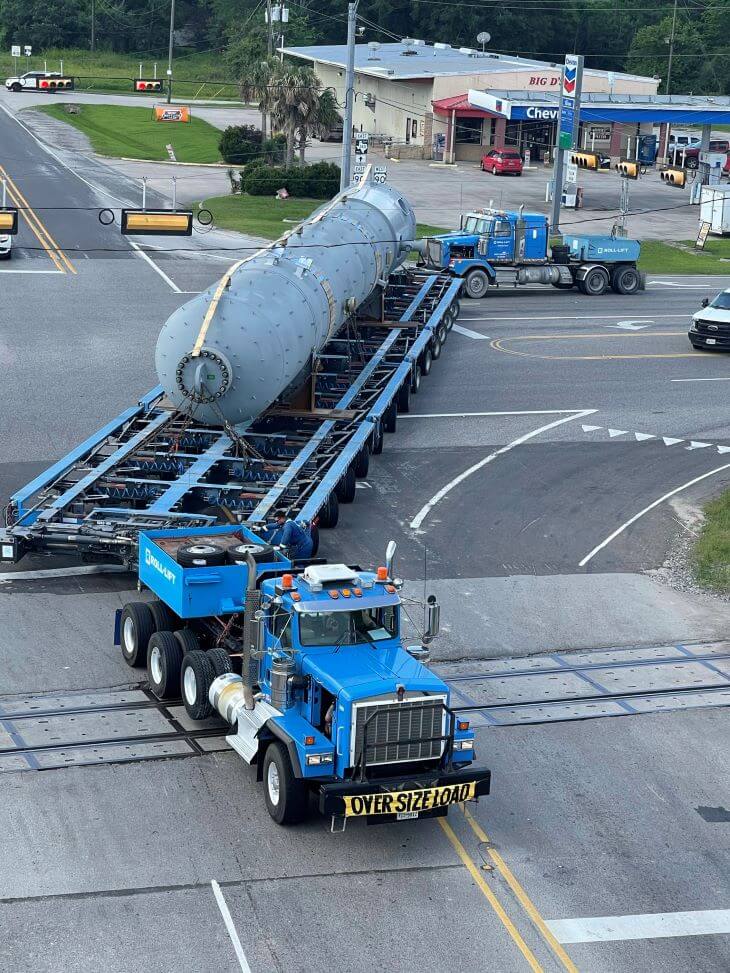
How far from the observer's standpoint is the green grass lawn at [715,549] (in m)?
25.0

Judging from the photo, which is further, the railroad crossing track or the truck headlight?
the railroad crossing track

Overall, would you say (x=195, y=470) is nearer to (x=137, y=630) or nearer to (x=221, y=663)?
(x=137, y=630)

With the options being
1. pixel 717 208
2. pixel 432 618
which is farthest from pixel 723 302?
pixel 432 618

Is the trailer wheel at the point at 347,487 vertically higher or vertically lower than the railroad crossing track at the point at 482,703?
higher

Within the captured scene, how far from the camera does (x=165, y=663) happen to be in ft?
61.2

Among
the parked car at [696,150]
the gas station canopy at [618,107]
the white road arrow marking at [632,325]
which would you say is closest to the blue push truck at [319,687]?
the white road arrow marking at [632,325]

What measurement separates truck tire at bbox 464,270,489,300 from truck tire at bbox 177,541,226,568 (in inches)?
1192

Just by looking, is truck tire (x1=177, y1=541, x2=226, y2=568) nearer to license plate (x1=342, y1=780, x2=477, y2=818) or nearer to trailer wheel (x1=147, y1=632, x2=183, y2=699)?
trailer wheel (x1=147, y1=632, x2=183, y2=699)

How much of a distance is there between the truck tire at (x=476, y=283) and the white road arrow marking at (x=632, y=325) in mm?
5103

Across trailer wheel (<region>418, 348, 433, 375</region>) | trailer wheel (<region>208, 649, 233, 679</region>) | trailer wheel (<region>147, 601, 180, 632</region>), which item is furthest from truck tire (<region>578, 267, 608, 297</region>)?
trailer wheel (<region>208, 649, 233, 679</region>)

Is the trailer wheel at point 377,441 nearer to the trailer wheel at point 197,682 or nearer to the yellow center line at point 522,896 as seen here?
the trailer wheel at point 197,682

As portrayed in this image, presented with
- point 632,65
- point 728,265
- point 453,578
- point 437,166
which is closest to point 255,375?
point 453,578

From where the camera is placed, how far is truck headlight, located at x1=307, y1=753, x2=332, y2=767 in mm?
15180

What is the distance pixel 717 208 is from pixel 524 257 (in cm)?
1952
